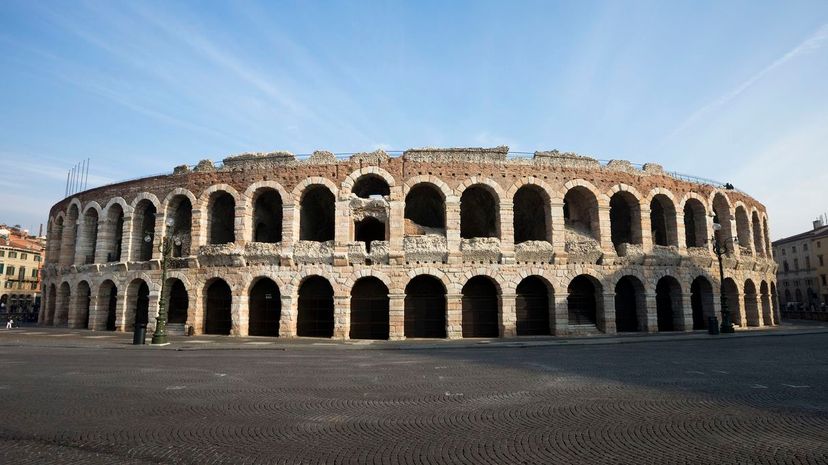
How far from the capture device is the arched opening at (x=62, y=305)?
32.6m

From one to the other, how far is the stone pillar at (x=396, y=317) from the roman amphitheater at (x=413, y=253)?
5 cm

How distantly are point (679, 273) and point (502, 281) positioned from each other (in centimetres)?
1121

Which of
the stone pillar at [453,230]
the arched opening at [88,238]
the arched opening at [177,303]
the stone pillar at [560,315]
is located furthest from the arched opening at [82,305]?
the stone pillar at [560,315]

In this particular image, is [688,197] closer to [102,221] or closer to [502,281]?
[502,281]

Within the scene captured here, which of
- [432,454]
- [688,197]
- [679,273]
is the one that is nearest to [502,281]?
[679,273]

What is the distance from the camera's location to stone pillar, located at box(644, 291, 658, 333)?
25.7 m

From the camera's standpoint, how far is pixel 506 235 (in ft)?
80.7

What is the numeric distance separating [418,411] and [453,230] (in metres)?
17.1

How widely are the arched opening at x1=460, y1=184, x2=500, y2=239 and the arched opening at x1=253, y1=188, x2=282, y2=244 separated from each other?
38.5ft

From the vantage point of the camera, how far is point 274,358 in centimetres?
1551

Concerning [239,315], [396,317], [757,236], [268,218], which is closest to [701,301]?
[757,236]

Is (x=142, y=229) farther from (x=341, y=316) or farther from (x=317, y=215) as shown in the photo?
(x=341, y=316)

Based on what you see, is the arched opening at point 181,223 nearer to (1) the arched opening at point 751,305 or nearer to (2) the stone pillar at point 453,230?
(2) the stone pillar at point 453,230

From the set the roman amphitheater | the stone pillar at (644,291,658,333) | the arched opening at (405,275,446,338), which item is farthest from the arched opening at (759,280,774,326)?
the arched opening at (405,275,446,338)
